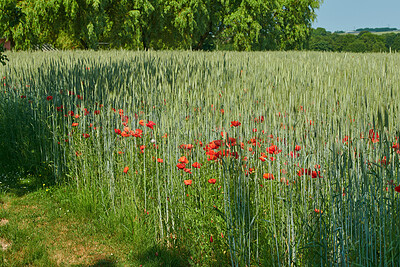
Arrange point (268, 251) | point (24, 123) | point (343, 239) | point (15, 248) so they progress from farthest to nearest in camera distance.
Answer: point (24, 123)
point (15, 248)
point (268, 251)
point (343, 239)

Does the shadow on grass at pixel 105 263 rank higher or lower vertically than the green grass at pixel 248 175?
lower

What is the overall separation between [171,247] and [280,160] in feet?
4.75

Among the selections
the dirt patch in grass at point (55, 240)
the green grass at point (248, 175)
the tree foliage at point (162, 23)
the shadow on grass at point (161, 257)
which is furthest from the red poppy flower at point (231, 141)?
the tree foliage at point (162, 23)

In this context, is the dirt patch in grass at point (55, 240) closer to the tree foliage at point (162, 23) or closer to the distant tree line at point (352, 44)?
the tree foliage at point (162, 23)

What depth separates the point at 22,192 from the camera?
18.4 feet

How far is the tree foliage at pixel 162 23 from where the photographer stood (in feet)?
71.9

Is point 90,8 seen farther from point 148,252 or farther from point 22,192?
point 148,252

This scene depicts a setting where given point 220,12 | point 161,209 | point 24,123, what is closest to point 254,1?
point 220,12

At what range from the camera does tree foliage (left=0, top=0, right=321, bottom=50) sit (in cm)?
2192

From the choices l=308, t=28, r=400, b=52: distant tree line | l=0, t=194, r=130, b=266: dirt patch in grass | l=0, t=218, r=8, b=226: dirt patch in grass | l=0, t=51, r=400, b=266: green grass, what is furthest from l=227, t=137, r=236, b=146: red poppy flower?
l=308, t=28, r=400, b=52: distant tree line

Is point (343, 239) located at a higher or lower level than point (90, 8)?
lower

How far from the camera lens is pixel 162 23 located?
28.3 metres

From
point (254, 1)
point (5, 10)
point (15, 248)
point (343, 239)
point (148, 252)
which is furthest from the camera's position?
point (254, 1)

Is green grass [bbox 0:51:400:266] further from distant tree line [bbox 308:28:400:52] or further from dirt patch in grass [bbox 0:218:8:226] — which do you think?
distant tree line [bbox 308:28:400:52]
